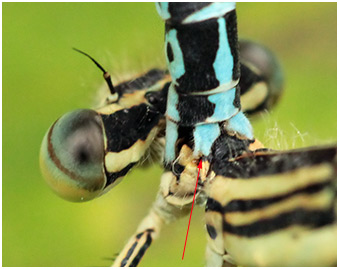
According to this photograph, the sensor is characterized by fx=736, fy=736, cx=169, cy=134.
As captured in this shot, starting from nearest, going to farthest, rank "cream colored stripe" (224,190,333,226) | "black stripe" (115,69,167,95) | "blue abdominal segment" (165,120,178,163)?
"cream colored stripe" (224,190,333,226), "blue abdominal segment" (165,120,178,163), "black stripe" (115,69,167,95)

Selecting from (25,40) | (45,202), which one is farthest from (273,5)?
(45,202)

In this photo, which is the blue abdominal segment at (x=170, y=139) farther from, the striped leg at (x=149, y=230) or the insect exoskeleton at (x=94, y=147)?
the striped leg at (x=149, y=230)

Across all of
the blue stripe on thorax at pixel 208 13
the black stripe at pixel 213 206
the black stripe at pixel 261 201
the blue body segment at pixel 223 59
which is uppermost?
the blue stripe on thorax at pixel 208 13

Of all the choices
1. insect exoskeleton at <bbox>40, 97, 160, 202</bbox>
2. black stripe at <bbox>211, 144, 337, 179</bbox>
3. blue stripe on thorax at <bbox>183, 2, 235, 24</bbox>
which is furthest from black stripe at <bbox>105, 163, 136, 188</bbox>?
blue stripe on thorax at <bbox>183, 2, 235, 24</bbox>

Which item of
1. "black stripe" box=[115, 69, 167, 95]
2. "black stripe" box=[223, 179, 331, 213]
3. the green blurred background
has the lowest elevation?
the green blurred background

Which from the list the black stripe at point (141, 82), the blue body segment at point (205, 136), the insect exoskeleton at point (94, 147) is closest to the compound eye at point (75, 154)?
the insect exoskeleton at point (94, 147)

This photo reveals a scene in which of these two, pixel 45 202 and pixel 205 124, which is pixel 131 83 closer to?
pixel 205 124

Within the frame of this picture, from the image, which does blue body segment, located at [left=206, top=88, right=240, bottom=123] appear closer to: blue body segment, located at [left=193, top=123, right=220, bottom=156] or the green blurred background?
blue body segment, located at [left=193, top=123, right=220, bottom=156]
